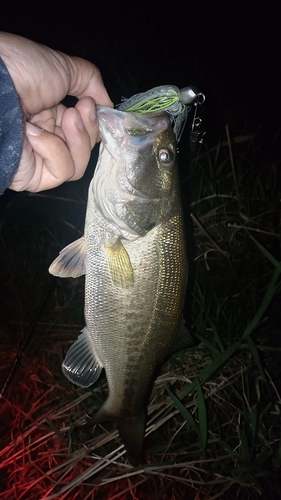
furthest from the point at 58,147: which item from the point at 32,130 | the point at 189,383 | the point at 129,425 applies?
the point at 189,383

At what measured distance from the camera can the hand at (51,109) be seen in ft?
4.80

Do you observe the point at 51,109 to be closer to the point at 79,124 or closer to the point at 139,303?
the point at 79,124

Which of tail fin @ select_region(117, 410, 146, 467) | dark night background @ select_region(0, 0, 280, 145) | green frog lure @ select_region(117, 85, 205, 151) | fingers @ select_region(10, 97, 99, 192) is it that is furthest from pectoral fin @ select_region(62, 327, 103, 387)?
dark night background @ select_region(0, 0, 280, 145)

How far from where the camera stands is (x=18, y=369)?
3705mm

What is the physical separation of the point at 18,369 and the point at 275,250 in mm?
2622

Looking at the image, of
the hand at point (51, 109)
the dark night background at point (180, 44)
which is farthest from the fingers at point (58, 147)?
the dark night background at point (180, 44)

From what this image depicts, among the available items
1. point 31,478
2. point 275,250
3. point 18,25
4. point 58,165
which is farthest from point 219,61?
point 31,478

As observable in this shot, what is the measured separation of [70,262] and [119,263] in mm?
239

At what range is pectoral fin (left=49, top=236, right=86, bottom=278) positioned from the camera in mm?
1829

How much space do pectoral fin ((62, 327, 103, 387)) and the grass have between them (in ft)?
2.27

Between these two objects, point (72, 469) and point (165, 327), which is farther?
point (72, 469)

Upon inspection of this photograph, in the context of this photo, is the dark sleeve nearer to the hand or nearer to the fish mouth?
the hand

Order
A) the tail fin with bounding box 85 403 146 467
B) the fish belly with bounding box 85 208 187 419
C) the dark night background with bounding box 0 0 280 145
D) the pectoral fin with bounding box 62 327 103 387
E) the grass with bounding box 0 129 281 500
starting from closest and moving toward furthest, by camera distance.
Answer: the fish belly with bounding box 85 208 187 419, the pectoral fin with bounding box 62 327 103 387, the tail fin with bounding box 85 403 146 467, the grass with bounding box 0 129 281 500, the dark night background with bounding box 0 0 280 145

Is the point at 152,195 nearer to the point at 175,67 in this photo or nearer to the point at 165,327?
the point at 165,327
